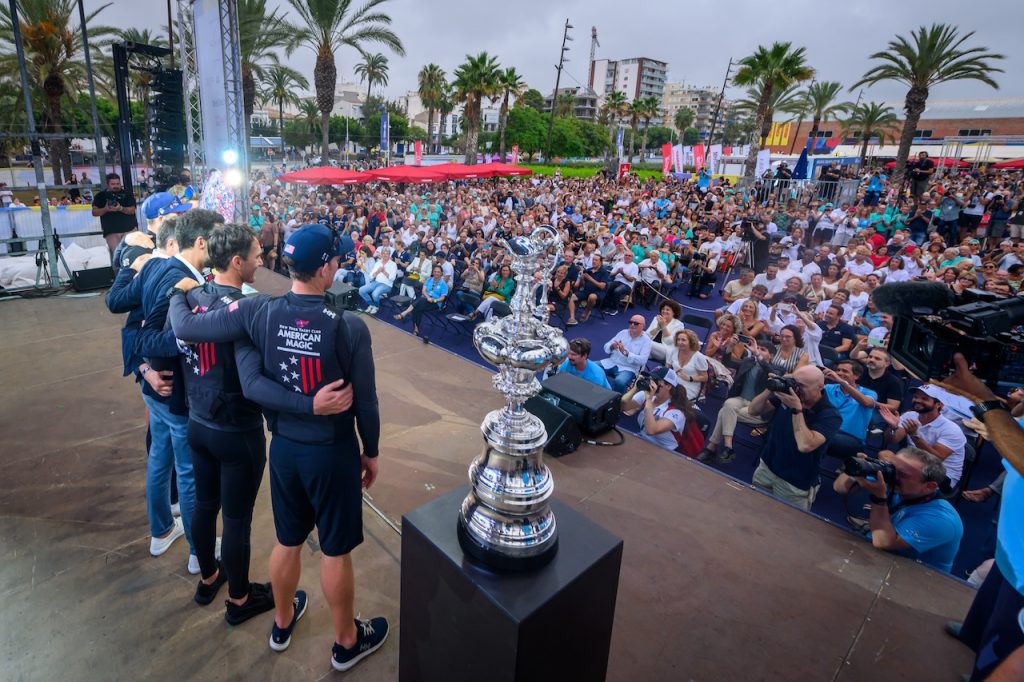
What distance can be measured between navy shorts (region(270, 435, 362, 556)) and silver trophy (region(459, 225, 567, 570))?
2.06 feet

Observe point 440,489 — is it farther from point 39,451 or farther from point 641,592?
point 39,451

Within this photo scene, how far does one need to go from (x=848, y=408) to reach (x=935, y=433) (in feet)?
2.06

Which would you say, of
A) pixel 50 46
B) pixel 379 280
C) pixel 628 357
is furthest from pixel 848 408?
pixel 50 46

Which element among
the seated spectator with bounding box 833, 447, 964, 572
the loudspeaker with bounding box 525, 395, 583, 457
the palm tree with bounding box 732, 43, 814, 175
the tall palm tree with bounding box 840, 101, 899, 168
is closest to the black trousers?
the loudspeaker with bounding box 525, 395, 583, 457

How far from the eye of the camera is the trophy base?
160 centimetres

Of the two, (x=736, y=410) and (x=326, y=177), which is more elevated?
(x=326, y=177)

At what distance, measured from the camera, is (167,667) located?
Answer: 2357 mm

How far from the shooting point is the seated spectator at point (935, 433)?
164 inches

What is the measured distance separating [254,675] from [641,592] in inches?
74.9

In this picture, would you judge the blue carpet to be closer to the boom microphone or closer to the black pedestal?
the boom microphone

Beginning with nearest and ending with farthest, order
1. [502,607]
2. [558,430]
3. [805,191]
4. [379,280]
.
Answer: [502,607]
[558,430]
[379,280]
[805,191]

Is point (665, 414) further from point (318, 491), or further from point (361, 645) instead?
point (318, 491)

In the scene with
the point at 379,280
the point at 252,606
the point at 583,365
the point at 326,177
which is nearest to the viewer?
the point at 252,606

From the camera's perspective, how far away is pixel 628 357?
6.32 metres
